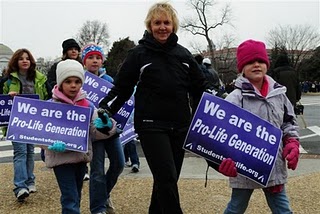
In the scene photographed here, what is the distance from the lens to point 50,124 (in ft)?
12.5

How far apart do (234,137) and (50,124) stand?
1582mm

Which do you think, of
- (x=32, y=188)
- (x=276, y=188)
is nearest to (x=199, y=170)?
(x=32, y=188)

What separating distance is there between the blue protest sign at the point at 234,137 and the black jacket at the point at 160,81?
335 millimetres

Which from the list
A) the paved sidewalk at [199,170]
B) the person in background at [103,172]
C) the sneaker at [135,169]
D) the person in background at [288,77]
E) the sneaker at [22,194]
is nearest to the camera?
the person in background at [103,172]

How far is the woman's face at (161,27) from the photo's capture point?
11.6 feet

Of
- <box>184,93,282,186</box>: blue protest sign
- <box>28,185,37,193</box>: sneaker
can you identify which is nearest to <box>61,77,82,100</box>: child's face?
<box>184,93,282,186</box>: blue protest sign

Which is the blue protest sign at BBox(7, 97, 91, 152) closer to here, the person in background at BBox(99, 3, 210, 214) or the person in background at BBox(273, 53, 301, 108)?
the person in background at BBox(99, 3, 210, 214)

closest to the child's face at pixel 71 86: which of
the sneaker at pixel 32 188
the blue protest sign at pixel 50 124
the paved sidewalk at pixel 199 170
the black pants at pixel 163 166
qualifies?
the blue protest sign at pixel 50 124

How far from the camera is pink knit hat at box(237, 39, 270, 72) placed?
3281 millimetres

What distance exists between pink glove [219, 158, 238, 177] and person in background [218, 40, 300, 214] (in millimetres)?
31

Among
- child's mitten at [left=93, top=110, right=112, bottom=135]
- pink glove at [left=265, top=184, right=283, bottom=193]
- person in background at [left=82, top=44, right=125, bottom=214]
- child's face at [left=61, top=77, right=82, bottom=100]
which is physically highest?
child's face at [left=61, top=77, right=82, bottom=100]

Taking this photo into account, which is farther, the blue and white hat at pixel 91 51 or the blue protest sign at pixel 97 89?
the blue protest sign at pixel 97 89

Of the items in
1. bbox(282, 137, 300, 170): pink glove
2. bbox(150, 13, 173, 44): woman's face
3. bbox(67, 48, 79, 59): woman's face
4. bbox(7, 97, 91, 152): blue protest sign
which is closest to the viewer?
bbox(282, 137, 300, 170): pink glove

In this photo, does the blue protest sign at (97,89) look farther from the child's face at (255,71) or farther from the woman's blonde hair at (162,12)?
the child's face at (255,71)
